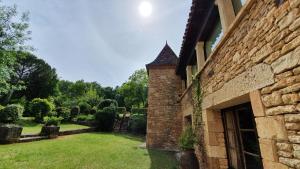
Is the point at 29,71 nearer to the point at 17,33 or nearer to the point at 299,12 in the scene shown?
the point at 17,33

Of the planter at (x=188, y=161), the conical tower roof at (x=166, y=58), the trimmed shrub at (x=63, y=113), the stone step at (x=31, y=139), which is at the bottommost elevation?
the planter at (x=188, y=161)

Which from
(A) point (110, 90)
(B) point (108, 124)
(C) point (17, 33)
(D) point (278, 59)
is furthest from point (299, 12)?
(A) point (110, 90)

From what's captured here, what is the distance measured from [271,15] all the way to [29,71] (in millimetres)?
32457

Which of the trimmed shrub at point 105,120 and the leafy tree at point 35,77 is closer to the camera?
the trimmed shrub at point 105,120

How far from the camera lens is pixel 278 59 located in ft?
5.82

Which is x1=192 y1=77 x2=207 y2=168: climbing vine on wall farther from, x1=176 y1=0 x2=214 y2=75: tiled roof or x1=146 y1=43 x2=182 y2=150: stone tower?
x1=146 y1=43 x2=182 y2=150: stone tower

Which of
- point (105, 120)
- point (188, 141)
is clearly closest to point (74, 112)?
Answer: point (105, 120)

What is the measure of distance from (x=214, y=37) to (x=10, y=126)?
9970 millimetres

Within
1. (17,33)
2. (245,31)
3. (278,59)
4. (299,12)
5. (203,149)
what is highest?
(17,33)

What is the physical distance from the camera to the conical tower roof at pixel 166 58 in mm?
10875

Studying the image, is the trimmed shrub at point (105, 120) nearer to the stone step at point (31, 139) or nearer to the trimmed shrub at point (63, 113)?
the trimmed shrub at point (63, 113)

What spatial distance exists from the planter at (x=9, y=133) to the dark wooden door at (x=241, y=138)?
966 centimetres

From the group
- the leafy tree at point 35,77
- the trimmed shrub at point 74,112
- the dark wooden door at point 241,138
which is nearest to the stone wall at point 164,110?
the dark wooden door at point 241,138

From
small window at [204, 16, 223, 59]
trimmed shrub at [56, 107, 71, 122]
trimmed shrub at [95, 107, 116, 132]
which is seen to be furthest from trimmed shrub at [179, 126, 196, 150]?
trimmed shrub at [56, 107, 71, 122]
